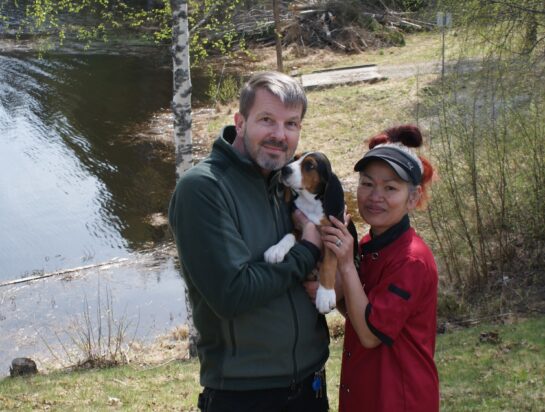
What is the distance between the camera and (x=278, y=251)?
9.52 feet

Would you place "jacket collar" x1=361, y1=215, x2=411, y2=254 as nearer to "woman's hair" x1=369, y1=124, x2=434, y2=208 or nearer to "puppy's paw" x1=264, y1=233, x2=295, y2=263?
"woman's hair" x1=369, y1=124, x2=434, y2=208

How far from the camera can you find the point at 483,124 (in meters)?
9.08

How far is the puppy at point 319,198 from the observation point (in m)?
3.07

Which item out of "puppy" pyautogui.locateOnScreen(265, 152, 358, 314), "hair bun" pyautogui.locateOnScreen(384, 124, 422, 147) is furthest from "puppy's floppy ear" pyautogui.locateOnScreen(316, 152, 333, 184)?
"hair bun" pyautogui.locateOnScreen(384, 124, 422, 147)

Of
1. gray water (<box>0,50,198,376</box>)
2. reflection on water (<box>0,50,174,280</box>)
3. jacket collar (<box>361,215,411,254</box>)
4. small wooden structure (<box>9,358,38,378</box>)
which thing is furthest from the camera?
reflection on water (<box>0,50,174,280</box>)

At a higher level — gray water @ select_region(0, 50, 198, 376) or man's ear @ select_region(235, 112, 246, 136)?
man's ear @ select_region(235, 112, 246, 136)

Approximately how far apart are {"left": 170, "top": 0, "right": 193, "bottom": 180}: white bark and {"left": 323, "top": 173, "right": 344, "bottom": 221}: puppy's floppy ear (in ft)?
19.3

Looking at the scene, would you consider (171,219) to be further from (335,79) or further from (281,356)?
(335,79)

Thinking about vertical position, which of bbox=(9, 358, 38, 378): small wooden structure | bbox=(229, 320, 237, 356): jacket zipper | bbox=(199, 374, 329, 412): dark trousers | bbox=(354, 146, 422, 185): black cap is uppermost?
bbox=(354, 146, 422, 185): black cap

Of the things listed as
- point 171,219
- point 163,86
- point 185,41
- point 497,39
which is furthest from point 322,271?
point 163,86

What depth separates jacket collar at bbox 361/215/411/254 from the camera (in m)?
3.29

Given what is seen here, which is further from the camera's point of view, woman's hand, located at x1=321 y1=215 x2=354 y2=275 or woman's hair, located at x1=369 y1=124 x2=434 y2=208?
woman's hair, located at x1=369 y1=124 x2=434 y2=208

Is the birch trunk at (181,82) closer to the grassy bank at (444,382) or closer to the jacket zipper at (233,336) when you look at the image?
the grassy bank at (444,382)

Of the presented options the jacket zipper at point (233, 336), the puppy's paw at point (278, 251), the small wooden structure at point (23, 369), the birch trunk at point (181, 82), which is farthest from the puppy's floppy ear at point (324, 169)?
the small wooden structure at point (23, 369)
